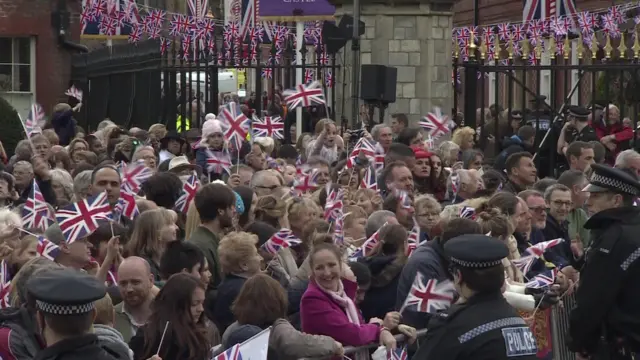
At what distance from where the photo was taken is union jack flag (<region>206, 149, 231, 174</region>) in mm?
16031

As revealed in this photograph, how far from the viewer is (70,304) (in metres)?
6.11

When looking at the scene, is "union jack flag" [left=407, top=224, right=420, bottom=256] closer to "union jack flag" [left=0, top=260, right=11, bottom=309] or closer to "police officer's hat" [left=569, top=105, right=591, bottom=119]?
"union jack flag" [left=0, top=260, right=11, bottom=309]

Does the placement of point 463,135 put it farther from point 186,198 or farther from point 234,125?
point 186,198

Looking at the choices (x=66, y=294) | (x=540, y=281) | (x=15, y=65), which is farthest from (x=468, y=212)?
(x=15, y=65)

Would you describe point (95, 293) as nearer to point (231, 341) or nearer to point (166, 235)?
point (231, 341)

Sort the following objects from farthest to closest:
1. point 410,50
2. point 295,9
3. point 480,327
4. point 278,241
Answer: point 295,9 → point 410,50 → point 278,241 → point 480,327

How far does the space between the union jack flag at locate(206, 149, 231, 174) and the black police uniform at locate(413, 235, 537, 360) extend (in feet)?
29.8

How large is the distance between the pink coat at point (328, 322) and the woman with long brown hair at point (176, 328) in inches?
38.8

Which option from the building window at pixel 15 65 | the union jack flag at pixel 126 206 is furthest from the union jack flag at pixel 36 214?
the building window at pixel 15 65

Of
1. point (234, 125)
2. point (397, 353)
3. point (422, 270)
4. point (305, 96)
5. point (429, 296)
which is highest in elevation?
point (305, 96)

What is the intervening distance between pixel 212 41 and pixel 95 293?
59.7 feet

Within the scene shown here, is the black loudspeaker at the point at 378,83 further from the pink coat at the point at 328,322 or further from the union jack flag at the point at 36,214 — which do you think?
the pink coat at the point at 328,322

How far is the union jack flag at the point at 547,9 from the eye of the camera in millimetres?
30844

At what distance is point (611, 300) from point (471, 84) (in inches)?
469
